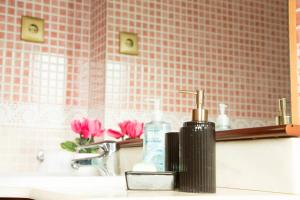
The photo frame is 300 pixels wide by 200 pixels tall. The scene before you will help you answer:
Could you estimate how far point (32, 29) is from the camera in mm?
2131

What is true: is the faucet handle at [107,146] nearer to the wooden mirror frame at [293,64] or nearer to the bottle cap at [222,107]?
the bottle cap at [222,107]

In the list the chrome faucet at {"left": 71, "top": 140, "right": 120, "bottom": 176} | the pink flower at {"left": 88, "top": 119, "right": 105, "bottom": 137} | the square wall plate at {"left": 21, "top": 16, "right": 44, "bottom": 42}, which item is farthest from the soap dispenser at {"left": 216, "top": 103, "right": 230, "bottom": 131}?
the square wall plate at {"left": 21, "top": 16, "right": 44, "bottom": 42}

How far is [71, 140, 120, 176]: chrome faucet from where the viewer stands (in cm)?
155

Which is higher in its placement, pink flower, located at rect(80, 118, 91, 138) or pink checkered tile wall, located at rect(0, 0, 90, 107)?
pink checkered tile wall, located at rect(0, 0, 90, 107)

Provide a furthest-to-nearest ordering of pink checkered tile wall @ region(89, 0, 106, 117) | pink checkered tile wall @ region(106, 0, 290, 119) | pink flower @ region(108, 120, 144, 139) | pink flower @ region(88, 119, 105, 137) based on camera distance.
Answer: pink checkered tile wall @ region(89, 0, 106, 117), pink flower @ region(88, 119, 105, 137), pink flower @ region(108, 120, 144, 139), pink checkered tile wall @ region(106, 0, 290, 119)

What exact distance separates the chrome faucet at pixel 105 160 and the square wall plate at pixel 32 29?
2.37ft

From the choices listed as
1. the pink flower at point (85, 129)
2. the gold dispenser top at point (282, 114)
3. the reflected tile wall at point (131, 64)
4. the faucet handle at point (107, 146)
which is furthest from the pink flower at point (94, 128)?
the gold dispenser top at point (282, 114)

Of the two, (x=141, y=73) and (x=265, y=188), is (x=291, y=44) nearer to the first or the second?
(x=265, y=188)

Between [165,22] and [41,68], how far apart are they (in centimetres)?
65

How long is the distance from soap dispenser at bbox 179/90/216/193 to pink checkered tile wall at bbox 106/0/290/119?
0.29 m

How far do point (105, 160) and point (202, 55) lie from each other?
0.45m

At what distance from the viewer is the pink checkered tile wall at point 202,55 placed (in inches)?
48.4

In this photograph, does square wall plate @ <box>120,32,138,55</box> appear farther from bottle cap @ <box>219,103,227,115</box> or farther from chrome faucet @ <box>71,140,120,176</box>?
bottle cap @ <box>219,103,227,115</box>

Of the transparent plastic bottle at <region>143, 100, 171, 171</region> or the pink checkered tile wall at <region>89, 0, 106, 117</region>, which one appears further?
the pink checkered tile wall at <region>89, 0, 106, 117</region>
